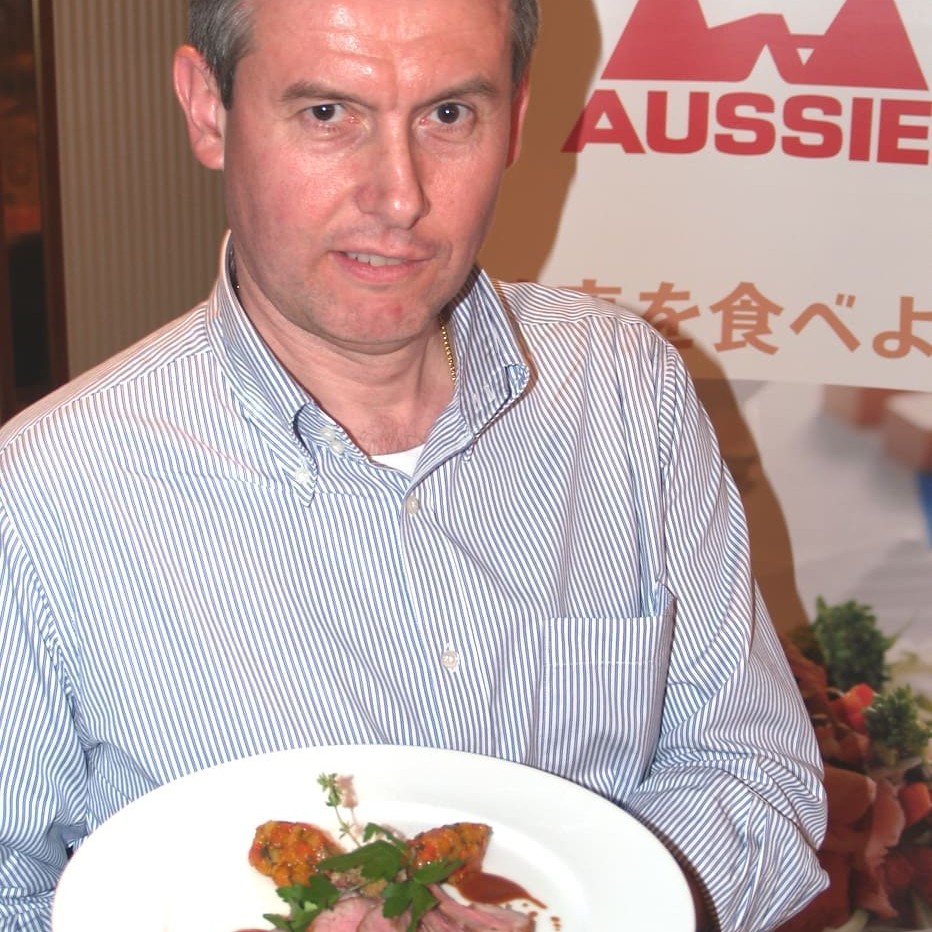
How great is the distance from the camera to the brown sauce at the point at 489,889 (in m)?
1.10

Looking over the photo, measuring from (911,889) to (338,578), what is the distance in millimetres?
1552

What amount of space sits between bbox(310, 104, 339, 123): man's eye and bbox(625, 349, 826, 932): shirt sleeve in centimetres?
50

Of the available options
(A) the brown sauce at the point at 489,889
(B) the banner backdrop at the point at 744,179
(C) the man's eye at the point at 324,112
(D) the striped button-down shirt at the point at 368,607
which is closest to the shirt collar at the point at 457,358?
(D) the striped button-down shirt at the point at 368,607

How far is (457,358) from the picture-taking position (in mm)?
1544

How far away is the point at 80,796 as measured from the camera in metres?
1.41

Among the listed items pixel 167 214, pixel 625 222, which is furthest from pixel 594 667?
pixel 167 214

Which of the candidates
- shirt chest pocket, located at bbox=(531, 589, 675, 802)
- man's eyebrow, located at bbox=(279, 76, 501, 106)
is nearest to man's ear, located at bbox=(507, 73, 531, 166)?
man's eyebrow, located at bbox=(279, 76, 501, 106)

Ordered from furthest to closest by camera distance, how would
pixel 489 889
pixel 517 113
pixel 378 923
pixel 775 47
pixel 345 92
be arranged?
1. pixel 775 47
2. pixel 517 113
3. pixel 345 92
4. pixel 489 889
5. pixel 378 923

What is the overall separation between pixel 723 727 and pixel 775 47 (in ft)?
3.87

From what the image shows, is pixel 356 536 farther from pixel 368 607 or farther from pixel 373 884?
pixel 373 884

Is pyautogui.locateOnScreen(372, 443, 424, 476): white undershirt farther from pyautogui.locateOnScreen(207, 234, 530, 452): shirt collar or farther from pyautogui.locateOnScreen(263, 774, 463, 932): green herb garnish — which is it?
pyautogui.locateOnScreen(263, 774, 463, 932): green herb garnish

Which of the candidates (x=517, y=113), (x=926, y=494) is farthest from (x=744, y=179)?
(x=517, y=113)

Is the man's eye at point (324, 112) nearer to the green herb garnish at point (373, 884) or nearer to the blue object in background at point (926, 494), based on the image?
the green herb garnish at point (373, 884)

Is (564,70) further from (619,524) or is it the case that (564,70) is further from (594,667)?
(594,667)
